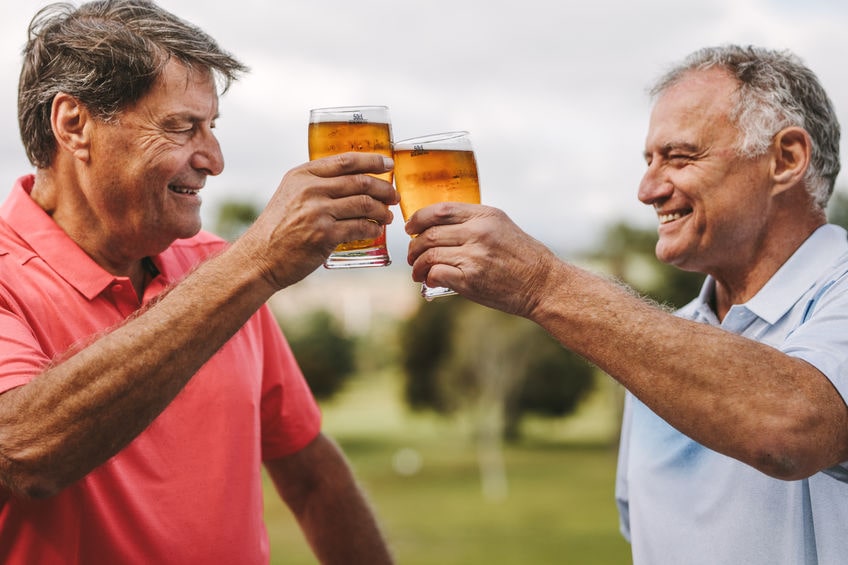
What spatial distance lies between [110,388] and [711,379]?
5.62ft

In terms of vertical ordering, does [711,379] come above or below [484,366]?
above

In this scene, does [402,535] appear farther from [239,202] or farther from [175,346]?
[175,346]

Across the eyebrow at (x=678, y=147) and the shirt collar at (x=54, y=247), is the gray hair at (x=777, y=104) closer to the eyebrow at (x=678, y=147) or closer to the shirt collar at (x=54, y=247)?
the eyebrow at (x=678, y=147)

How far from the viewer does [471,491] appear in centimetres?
7669

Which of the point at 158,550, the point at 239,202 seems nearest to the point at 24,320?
the point at 158,550

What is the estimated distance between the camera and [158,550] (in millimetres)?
3051

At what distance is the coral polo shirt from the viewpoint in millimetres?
2855

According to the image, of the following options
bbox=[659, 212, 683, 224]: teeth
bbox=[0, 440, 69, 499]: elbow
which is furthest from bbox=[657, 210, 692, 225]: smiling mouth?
bbox=[0, 440, 69, 499]: elbow

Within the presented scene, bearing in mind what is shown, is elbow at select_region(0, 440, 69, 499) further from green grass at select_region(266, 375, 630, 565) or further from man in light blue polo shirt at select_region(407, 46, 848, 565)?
green grass at select_region(266, 375, 630, 565)

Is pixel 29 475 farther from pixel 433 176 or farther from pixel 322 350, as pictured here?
pixel 322 350

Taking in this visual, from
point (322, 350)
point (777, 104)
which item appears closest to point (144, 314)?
point (777, 104)

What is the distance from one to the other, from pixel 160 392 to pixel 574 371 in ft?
221

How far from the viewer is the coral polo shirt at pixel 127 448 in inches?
112

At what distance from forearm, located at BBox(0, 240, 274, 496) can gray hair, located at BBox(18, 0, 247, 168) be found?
3.55 feet
